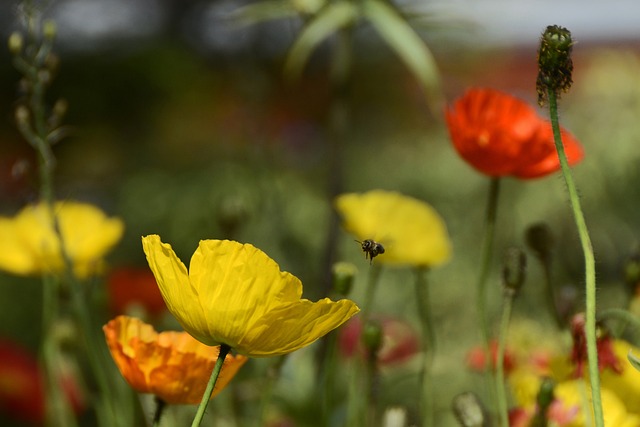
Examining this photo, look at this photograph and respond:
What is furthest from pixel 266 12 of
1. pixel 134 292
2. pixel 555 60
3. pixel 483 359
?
pixel 555 60

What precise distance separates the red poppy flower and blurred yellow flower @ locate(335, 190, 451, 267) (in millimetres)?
122

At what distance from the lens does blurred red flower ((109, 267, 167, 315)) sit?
36.0 inches

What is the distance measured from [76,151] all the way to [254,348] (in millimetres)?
5330

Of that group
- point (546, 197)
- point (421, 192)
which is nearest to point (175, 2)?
point (421, 192)

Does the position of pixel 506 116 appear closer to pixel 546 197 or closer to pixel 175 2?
pixel 546 197

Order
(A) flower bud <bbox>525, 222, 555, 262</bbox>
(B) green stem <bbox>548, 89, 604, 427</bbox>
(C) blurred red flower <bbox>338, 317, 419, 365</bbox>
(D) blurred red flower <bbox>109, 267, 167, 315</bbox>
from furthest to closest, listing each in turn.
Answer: (C) blurred red flower <bbox>338, 317, 419, 365</bbox> < (D) blurred red flower <bbox>109, 267, 167, 315</bbox> < (A) flower bud <bbox>525, 222, 555, 262</bbox> < (B) green stem <bbox>548, 89, 604, 427</bbox>

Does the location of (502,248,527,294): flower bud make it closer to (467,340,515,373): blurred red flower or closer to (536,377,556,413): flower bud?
(536,377,556,413): flower bud

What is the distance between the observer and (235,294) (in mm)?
429

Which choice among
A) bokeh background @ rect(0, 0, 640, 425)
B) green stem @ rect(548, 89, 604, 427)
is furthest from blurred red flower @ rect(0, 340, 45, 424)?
green stem @ rect(548, 89, 604, 427)

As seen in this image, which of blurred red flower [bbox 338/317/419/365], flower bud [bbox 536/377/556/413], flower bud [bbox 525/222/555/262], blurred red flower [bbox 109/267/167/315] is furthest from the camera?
blurred red flower [bbox 338/317/419/365]

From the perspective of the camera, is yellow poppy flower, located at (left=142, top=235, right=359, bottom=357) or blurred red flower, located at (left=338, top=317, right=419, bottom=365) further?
blurred red flower, located at (left=338, top=317, right=419, bottom=365)

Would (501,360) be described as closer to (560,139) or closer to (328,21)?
(560,139)

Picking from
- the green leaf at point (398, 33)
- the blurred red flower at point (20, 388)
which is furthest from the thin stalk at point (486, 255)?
the blurred red flower at point (20, 388)

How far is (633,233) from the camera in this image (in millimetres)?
2266
